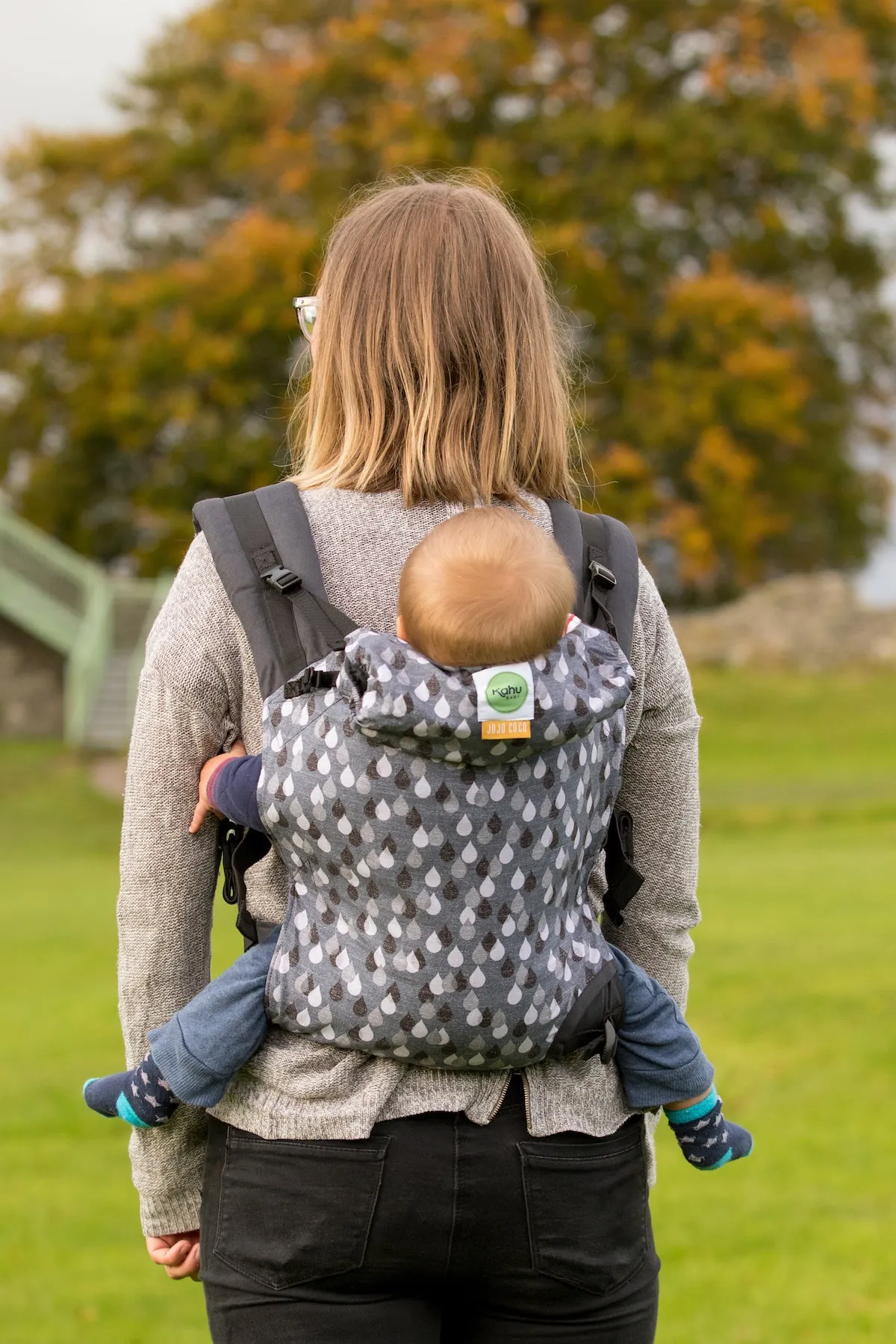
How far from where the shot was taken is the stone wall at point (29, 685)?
25.8 m

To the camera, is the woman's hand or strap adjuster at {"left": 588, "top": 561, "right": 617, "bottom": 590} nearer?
strap adjuster at {"left": 588, "top": 561, "right": 617, "bottom": 590}

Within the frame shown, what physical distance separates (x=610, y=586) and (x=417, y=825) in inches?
15.8

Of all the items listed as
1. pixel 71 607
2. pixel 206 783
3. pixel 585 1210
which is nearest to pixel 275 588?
pixel 206 783

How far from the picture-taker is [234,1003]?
170 cm

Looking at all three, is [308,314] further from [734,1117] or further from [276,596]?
[734,1117]

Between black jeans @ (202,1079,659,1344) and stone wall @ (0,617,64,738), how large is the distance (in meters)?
24.7

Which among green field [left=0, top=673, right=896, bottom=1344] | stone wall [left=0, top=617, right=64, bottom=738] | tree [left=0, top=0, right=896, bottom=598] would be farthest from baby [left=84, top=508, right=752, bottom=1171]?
stone wall [left=0, top=617, right=64, bottom=738]

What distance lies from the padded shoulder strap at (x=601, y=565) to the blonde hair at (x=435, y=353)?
7 centimetres

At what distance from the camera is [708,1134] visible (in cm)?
195

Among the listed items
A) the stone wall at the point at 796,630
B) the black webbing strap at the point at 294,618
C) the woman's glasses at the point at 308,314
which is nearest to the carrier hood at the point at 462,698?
the black webbing strap at the point at 294,618

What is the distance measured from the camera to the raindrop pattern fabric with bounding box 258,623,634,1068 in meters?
1.56

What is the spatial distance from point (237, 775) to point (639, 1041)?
542mm

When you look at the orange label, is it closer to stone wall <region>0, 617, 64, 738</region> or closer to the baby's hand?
the baby's hand

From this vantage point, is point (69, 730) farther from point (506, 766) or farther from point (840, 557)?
point (506, 766)
